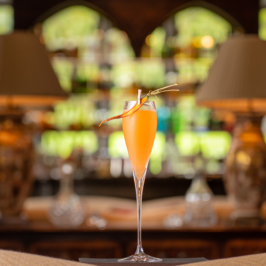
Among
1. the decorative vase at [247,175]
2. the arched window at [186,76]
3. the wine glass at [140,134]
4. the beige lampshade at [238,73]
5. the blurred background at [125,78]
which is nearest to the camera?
the wine glass at [140,134]

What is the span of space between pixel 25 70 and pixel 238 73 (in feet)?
2.68

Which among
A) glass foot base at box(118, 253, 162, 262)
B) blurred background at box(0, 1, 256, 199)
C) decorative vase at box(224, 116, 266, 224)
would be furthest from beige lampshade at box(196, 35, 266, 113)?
blurred background at box(0, 1, 256, 199)

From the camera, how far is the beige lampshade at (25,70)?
1.81 m

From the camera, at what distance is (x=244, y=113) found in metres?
2.01

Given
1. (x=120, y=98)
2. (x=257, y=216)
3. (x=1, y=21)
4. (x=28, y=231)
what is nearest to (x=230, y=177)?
(x=257, y=216)

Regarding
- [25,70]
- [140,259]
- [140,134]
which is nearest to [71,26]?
[25,70]

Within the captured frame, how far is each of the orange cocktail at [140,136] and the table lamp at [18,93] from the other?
3.23 ft

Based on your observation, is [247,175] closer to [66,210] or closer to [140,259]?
[66,210]

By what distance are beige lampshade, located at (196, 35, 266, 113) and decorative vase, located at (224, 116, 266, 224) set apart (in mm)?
195

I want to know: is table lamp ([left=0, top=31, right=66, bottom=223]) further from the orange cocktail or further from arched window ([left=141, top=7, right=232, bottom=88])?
arched window ([left=141, top=7, right=232, bottom=88])

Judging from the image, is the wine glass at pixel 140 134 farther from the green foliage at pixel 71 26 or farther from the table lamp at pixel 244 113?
the green foliage at pixel 71 26

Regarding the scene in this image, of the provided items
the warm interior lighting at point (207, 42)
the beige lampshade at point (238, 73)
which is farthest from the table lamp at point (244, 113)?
the warm interior lighting at point (207, 42)

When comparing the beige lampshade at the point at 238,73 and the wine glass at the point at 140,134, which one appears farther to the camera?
the beige lampshade at the point at 238,73

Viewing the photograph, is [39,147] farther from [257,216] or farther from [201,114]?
[257,216]
